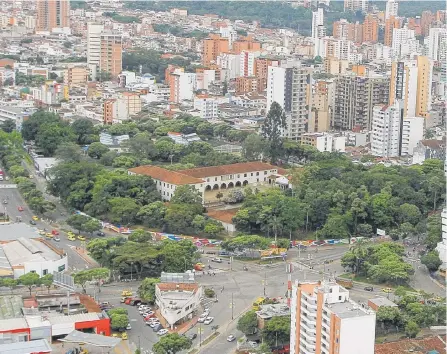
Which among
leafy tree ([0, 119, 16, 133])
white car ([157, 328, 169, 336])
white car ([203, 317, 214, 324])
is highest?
leafy tree ([0, 119, 16, 133])

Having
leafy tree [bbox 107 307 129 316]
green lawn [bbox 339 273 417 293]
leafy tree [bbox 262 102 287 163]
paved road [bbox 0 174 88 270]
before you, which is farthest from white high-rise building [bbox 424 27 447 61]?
leafy tree [bbox 107 307 129 316]

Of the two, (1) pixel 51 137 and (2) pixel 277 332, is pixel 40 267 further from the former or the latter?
(1) pixel 51 137

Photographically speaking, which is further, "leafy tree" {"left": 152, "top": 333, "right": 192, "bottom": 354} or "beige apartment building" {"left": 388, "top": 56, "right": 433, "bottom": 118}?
"beige apartment building" {"left": 388, "top": 56, "right": 433, "bottom": 118}

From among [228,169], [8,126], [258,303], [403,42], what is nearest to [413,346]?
[258,303]

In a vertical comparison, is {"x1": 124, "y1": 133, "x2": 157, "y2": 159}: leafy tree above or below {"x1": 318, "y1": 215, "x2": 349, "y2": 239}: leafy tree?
above

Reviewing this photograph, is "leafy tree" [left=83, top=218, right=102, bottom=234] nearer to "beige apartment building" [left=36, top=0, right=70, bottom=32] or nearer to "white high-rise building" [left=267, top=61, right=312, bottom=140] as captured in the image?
"white high-rise building" [left=267, top=61, right=312, bottom=140]

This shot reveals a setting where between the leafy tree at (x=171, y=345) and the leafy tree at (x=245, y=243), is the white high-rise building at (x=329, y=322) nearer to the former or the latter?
the leafy tree at (x=171, y=345)
